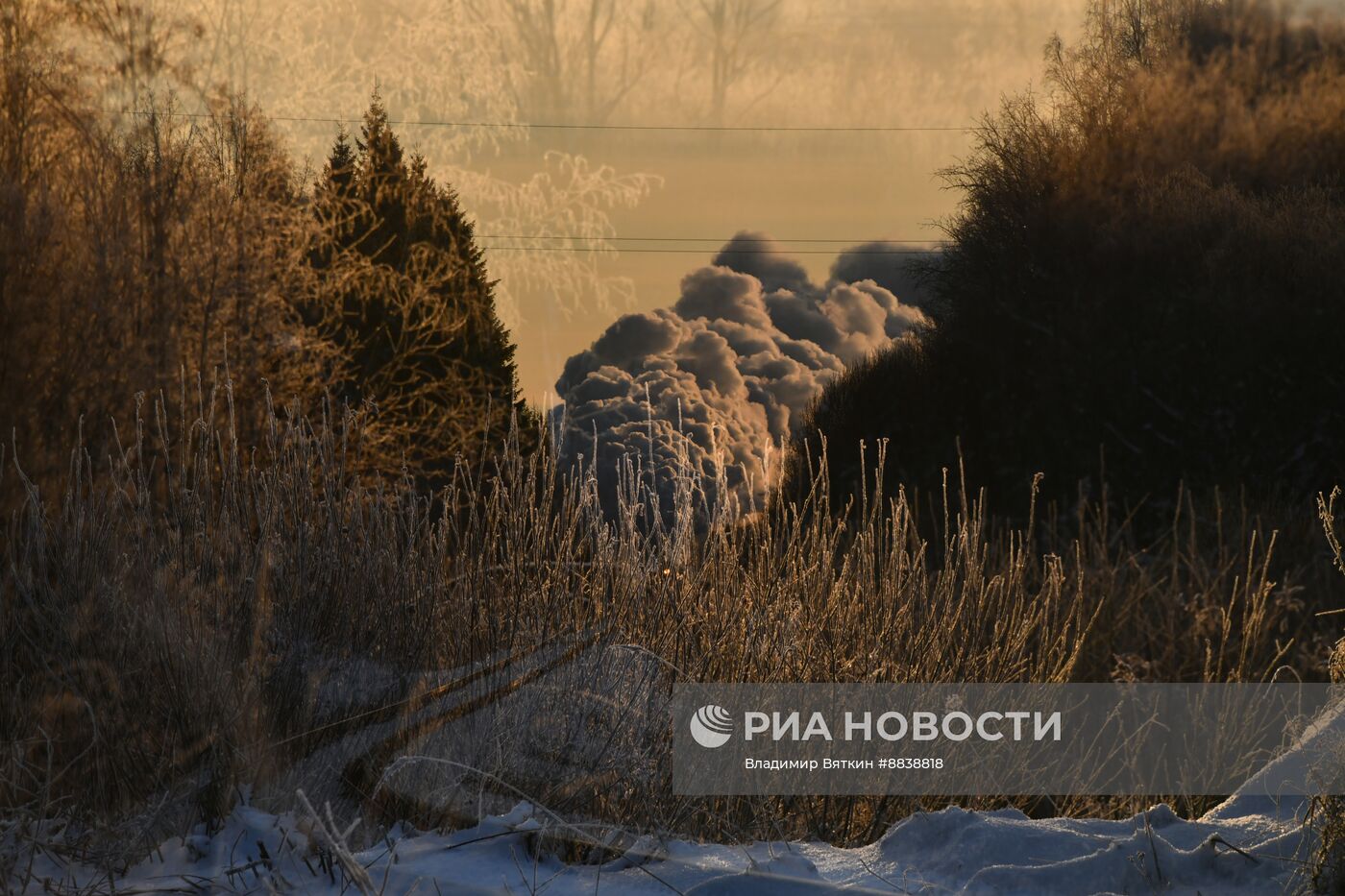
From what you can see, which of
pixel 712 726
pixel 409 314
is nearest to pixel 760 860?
pixel 712 726

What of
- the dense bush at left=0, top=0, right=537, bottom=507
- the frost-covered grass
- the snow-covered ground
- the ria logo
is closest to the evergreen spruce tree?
the dense bush at left=0, top=0, right=537, bottom=507

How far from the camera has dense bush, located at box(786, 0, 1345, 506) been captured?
40.3 ft

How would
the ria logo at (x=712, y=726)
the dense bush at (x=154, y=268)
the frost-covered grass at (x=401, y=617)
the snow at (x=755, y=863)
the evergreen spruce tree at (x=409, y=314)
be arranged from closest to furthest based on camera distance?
the snow at (x=755, y=863), the frost-covered grass at (x=401, y=617), the ria logo at (x=712, y=726), the dense bush at (x=154, y=268), the evergreen spruce tree at (x=409, y=314)

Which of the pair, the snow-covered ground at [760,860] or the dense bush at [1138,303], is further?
the dense bush at [1138,303]

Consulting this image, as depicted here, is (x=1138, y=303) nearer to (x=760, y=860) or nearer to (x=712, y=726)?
(x=712, y=726)

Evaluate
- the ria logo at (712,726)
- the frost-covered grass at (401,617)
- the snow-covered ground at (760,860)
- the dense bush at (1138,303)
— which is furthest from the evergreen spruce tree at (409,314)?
the snow-covered ground at (760,860)

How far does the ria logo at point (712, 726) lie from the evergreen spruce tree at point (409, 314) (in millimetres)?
9419

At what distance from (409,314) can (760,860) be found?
14672mm

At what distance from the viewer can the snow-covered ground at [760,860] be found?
11.0ft

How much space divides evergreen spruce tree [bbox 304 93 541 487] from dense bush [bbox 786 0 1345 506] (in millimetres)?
4241

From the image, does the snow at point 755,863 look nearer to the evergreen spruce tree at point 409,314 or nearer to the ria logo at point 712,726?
the ria logo at point 712,726

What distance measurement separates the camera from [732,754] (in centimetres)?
497

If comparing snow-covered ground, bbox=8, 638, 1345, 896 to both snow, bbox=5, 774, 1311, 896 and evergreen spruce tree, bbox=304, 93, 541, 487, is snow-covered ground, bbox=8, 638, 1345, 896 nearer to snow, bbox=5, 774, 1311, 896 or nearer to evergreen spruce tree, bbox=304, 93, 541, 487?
snow, bbox=5, 774, 1311, 896

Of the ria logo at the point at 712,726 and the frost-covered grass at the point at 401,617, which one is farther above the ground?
the frost-covered grass at the point at 401,617
